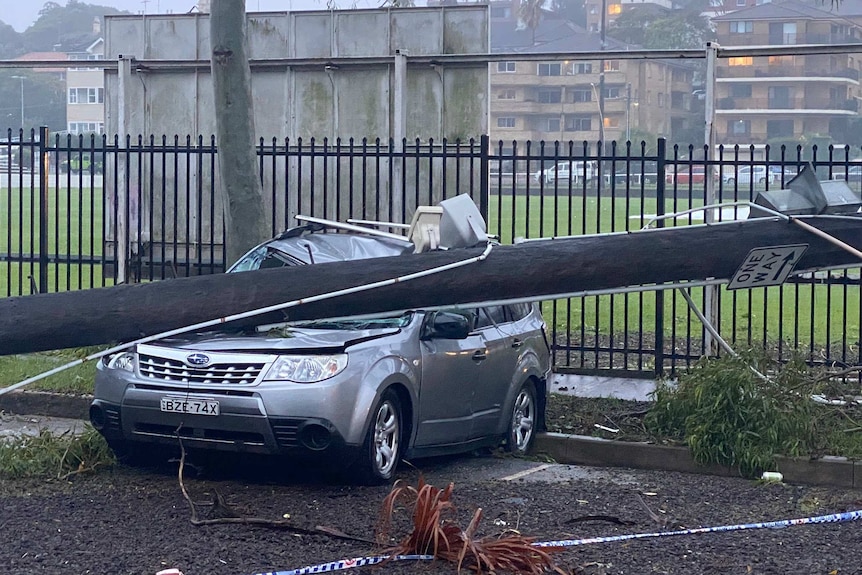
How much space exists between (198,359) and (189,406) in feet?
1.01

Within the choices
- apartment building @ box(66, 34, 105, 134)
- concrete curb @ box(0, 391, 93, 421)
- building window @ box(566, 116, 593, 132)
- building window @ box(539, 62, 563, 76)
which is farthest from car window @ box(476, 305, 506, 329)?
building window @ box(539, 62, 563, 76)

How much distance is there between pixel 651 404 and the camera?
9.57 meters

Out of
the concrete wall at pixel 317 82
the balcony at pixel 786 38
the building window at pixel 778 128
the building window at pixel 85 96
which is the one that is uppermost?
the balcony at pixel 786 38

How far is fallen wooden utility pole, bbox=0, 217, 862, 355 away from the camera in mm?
5727

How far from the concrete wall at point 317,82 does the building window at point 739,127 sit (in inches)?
2106

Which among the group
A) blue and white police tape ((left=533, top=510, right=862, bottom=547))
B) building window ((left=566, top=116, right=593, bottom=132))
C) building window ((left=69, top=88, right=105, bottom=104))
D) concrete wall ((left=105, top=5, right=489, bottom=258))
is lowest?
blue and white police tape ((left=533, top=510, right=862, bottom=547))

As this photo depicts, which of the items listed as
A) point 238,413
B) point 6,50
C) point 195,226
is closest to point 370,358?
point 238,413

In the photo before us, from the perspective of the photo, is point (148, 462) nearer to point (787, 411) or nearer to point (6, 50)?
point (787, 411)

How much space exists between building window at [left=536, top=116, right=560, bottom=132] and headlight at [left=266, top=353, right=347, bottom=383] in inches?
2848

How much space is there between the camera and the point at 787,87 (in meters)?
64.1

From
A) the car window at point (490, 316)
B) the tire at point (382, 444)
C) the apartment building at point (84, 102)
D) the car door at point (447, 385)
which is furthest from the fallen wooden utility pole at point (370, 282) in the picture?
the apartment building at point (84, 102)

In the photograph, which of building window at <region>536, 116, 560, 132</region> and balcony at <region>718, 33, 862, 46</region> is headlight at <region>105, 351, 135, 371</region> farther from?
building window at <region>536, 116, 560, 132</region>

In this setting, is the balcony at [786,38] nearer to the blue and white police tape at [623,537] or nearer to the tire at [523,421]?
the tire at [523,421]

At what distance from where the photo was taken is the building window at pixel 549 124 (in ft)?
257
